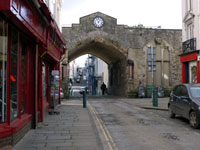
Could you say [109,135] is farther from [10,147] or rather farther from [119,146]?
[10,147]

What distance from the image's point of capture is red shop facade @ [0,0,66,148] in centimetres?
575

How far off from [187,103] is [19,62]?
6.07 meters

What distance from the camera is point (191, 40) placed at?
1884 cm

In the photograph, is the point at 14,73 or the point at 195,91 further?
the point at 195,91

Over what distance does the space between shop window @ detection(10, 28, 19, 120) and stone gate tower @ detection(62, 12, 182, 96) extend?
17.0 m

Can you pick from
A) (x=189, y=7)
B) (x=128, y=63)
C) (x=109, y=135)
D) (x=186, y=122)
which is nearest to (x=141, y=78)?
(x=128, y=63)

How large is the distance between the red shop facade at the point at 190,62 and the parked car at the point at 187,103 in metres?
7.93

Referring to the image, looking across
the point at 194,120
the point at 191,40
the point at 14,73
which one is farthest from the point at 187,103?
the point at 191,40

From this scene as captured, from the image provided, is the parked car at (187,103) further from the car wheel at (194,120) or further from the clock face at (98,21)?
the clock face at (98,21)

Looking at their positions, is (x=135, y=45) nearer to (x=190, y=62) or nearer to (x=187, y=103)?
(x=190, y=62)

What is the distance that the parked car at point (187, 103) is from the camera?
8711 mm

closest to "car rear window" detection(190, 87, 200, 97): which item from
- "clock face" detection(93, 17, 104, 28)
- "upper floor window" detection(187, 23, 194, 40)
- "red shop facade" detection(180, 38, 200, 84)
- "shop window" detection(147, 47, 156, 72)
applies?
"red shop facade" detection(180, 38, 200, 84)

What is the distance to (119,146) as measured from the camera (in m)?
6.33

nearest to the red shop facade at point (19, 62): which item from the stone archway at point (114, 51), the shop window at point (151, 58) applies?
the stone archway at point (114, 51)
